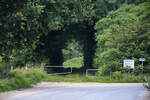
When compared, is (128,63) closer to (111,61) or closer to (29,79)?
(111,61)

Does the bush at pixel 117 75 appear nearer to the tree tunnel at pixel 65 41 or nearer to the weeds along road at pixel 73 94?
the tree tunnel at pixel 65 41

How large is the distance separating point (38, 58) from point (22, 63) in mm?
2856

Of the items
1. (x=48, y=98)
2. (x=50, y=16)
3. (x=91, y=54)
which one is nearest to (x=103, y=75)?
(x=91, y=54)

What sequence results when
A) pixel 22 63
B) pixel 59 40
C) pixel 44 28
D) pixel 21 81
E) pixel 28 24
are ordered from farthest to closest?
pixel 59 40 < pixel 22 63 < pixel 44 28 < pixel 21 81 < pixel 28 24

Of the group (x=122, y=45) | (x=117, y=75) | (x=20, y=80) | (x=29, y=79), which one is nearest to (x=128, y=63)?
(x=117, y=75)

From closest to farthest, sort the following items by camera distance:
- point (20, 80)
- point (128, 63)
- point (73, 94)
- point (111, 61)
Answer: point (73, 94) < point (20, 80) < point (128, 63) < point (111, 61)

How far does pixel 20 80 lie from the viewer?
2106 centimetres

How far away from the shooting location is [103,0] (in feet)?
131

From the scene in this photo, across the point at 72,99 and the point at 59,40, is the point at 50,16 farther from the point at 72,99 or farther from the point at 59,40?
the point at 59,40

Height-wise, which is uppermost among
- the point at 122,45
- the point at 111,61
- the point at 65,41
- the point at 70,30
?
the point at 70,30

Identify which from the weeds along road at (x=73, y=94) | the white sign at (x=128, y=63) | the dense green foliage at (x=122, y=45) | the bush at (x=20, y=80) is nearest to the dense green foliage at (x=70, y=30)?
the dense green foliage at (x=122, y=45)

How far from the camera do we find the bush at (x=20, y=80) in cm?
1883

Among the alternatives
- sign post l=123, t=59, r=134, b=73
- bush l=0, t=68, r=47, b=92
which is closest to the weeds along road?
bush l=0, t=68, r=47, b=92

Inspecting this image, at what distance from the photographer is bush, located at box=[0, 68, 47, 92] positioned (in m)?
18.8
